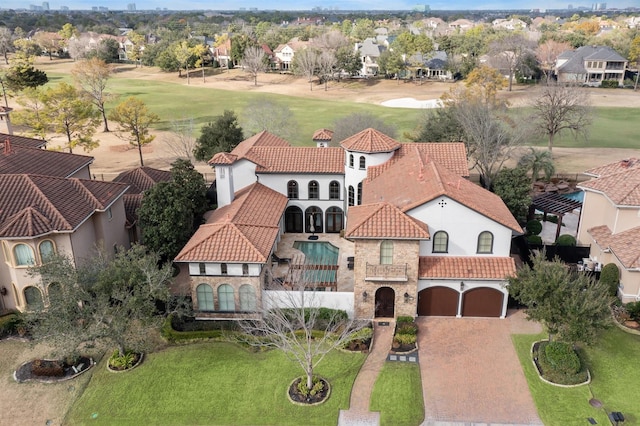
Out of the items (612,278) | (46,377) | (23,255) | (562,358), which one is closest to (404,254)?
(562,358)

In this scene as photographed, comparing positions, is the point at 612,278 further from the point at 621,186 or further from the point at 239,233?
the point at 239,233

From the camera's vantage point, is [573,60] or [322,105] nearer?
[322,105]

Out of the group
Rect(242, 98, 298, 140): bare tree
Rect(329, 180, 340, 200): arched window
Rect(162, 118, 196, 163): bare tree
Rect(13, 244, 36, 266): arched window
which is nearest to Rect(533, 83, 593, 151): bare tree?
Rect(242, 98, 298, 140): bare tree

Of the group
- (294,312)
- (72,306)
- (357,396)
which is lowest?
(357,396)

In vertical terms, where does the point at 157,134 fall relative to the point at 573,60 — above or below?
below

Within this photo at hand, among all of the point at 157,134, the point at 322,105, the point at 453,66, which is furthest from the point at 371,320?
the point at 453,66

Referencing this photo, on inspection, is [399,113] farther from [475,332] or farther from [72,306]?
[72,306]
